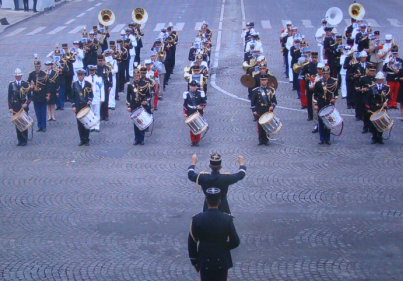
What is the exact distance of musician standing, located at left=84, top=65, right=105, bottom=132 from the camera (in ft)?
63.7

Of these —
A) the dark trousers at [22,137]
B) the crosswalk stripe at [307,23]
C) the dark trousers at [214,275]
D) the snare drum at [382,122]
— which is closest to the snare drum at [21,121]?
the dark trousers at [22,137]

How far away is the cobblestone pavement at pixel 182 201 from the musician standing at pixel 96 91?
654 millimetres

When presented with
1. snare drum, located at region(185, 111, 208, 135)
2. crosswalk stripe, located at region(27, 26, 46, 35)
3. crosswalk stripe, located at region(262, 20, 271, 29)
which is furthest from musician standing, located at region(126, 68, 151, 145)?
crosswalk stripe, located at region(27, 26, 46, 35)

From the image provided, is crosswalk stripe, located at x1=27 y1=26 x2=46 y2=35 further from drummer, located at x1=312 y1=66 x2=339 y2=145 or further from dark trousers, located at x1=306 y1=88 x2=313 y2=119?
drummer, located at x1=312 y1=66 x2=339 y2=145

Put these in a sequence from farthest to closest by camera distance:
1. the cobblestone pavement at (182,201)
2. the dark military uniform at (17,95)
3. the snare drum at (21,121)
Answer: the dark military uniform at (17,95) < the snare drum at (21,121) < the cobblestone pavement at (182,201)

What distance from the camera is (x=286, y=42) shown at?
26719 mm

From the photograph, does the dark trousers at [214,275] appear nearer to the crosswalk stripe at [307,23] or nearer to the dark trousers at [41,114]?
the dark trousers at [41,114]

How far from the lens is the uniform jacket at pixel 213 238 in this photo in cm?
778

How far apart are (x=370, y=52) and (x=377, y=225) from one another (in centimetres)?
1194

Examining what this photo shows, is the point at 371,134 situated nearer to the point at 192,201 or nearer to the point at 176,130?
the point at 176,130

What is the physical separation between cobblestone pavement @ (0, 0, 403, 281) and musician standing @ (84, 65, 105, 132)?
0.65 m

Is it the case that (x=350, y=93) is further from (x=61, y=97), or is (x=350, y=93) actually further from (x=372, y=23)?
(x=372, y=23)

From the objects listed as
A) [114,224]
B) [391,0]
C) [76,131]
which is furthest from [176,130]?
[391,0]

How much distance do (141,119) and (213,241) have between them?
9892 mm
